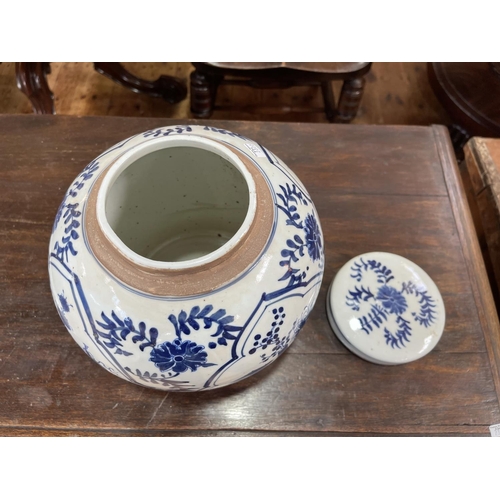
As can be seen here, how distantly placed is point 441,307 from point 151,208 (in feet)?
1.49

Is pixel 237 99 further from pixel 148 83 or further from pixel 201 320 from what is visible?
pixel 201 320

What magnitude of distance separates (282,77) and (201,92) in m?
0.25

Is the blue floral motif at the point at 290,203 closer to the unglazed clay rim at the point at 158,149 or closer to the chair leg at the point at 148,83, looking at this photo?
the unglazed clay rim at the point at 158,149

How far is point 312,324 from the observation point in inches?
26.0

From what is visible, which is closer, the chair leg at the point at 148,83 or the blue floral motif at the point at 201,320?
the blue floral motif at the point at 201,320

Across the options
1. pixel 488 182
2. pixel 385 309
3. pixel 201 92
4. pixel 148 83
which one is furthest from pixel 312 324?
pixel 148 83

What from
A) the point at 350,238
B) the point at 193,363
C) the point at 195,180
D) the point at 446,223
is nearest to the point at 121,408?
the point at 193,363

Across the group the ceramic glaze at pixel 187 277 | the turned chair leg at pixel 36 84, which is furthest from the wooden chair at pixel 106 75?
the ceramic glaze at pixel 187 277

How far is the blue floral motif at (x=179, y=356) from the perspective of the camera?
0.42 metres

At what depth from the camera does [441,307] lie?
66cm

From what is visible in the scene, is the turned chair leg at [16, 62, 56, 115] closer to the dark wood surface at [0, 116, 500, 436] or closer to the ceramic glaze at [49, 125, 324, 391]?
the dark wood surface at [0, 116, 500, 436]

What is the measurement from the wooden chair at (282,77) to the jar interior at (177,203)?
0.61 metres

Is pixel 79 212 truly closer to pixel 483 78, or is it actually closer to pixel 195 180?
pixel 195 180

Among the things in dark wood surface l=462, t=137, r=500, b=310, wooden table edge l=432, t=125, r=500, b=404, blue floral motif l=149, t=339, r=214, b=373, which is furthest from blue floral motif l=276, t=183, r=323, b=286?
dark wood surface l=462, t=137, r=500, b=310
